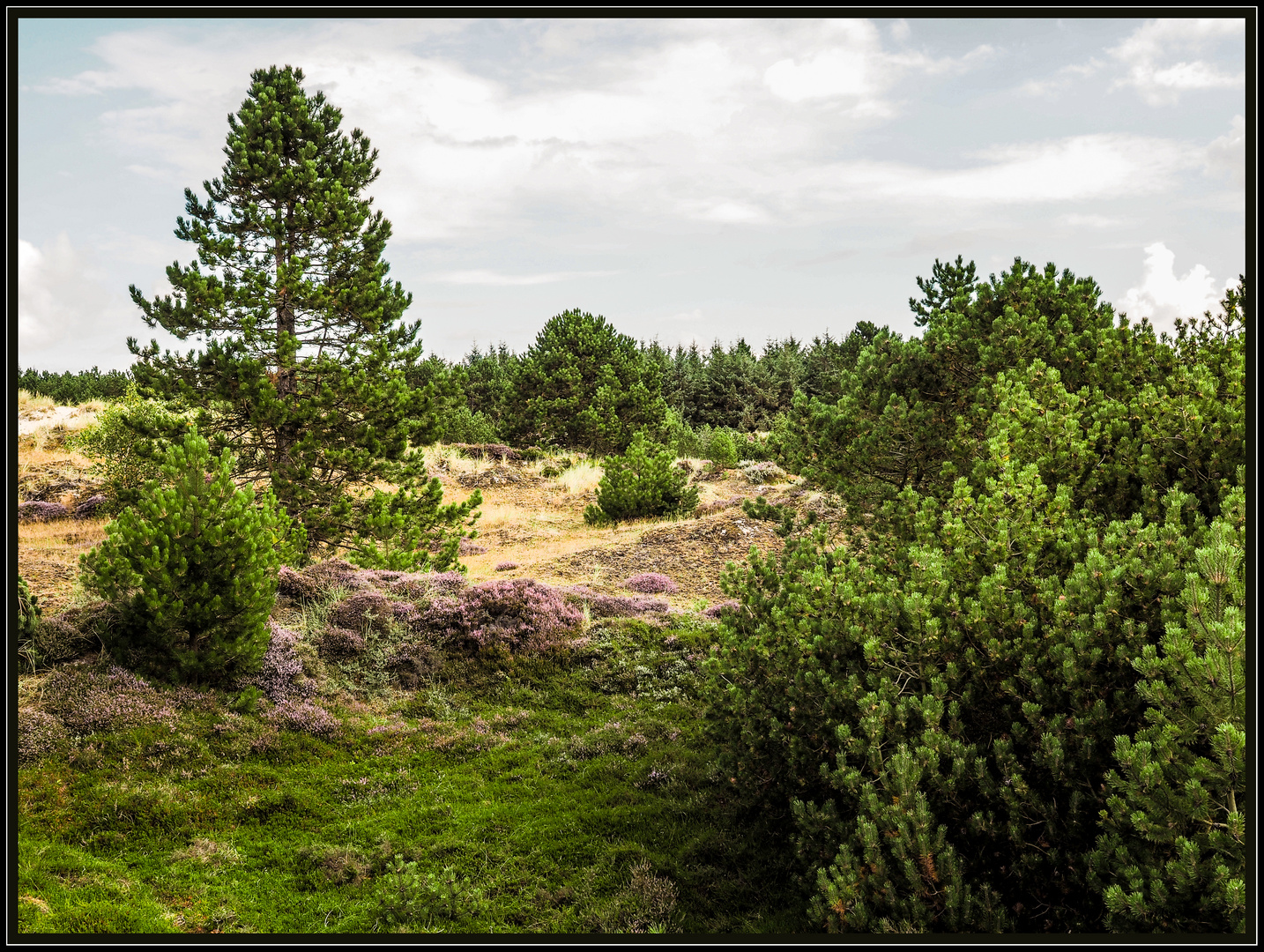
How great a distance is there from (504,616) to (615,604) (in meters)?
2.05

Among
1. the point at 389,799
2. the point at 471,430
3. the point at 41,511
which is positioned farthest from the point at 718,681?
the point at 471,430

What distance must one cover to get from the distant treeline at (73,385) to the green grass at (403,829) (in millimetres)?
37889

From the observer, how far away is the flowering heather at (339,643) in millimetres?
9125

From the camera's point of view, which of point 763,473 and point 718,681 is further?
point 763,473

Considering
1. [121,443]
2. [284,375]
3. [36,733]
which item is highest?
[284,375]

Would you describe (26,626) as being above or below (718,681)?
above

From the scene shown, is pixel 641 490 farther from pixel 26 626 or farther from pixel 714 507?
pixel 26 626

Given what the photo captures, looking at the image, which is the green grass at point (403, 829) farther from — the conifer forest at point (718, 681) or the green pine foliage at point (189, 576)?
the green pine foliage at point (189, 576)

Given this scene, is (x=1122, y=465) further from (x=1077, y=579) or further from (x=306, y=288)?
(x=306, y=288)

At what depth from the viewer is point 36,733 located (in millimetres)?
6199

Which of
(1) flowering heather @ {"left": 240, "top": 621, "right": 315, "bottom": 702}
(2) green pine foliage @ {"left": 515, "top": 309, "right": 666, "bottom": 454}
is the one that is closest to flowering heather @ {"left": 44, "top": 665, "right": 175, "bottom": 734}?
(1) flowering heather @ {"left": 240, "top": 621, "right": 315, "bottom": 702}

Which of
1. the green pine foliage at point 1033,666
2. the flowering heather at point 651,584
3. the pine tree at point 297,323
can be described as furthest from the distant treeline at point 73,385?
the green pine foliage at point 1033,666

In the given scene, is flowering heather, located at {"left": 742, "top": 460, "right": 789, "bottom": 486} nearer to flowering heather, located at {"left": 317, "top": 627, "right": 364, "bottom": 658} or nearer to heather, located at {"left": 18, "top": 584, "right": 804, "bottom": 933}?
heather, located at {"left": 18, "top": 584, "right": 804, "bottom": 933}

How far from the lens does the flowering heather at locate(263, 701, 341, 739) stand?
739 centimetres
